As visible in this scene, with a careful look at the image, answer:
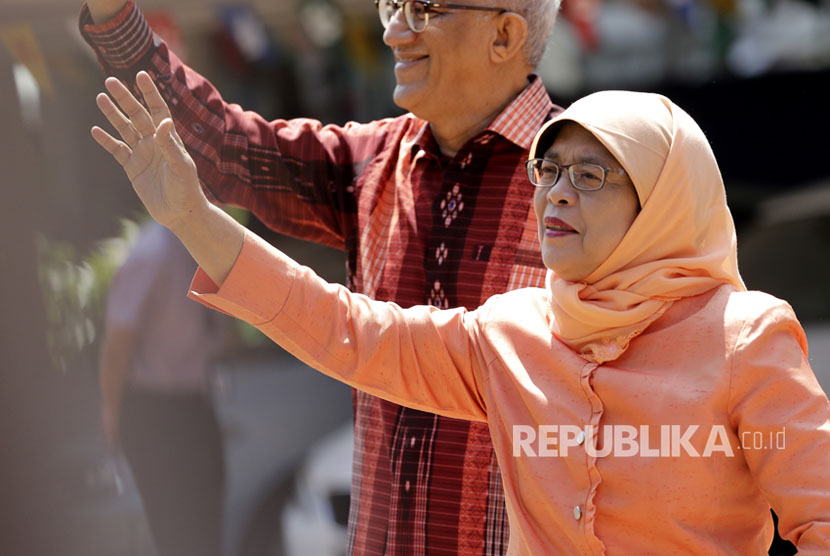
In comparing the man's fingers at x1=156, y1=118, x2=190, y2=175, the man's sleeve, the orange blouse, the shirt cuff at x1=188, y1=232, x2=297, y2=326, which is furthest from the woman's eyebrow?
the man's sleeve

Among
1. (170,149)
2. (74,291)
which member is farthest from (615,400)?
(74,291)

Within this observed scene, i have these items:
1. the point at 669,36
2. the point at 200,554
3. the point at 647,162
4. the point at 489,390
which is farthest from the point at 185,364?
the point at 669,36

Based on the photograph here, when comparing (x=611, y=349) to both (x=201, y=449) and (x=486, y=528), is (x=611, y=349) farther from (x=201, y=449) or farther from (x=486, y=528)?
(x=201, y=449)

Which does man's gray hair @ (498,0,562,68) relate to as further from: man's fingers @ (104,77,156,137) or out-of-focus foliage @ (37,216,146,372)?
out-of-focus foliage @ (37,216,146,372)

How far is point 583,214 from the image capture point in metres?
1.55

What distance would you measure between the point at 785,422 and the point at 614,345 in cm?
26

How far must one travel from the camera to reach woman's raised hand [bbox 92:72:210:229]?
58.3 inches

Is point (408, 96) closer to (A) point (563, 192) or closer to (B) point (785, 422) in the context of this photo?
(A) point (563, 192)

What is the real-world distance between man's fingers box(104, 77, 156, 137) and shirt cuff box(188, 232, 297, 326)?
0.67 ft

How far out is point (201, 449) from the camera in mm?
3422

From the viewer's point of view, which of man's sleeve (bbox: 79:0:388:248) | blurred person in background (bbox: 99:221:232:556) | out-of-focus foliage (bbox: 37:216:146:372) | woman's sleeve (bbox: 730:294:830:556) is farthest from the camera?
blurred person in background (bbox: 99:221:232:556)

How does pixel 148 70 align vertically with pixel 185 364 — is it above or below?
above

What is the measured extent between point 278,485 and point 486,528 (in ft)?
7.43

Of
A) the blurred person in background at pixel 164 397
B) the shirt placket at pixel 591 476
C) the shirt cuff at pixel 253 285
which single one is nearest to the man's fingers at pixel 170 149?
the shirt cuff at pixel 253 285
